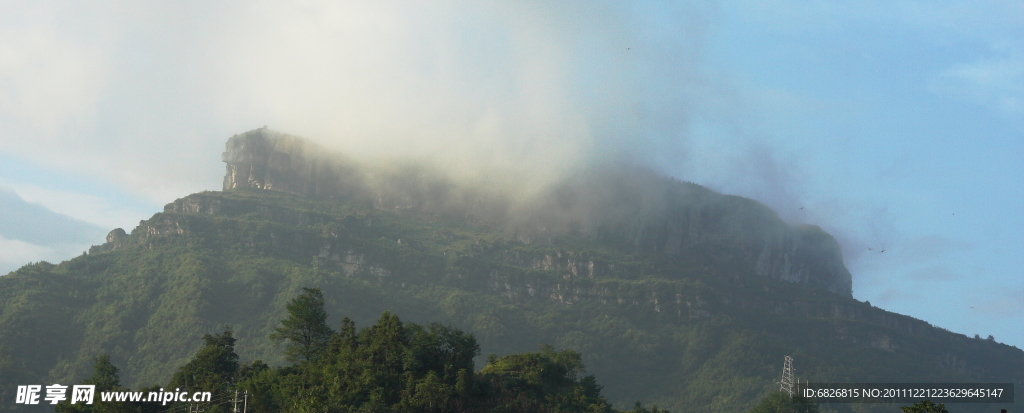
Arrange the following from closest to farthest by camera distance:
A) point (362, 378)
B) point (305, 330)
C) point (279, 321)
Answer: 1. point (362, 378)
2. point (305, 330)
3. point (279, 321)

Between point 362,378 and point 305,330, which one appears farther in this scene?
point 305,330

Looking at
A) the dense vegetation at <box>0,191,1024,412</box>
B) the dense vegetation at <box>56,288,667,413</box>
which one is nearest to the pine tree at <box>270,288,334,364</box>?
the dense vegetation at <box>56,288,667,413</box>

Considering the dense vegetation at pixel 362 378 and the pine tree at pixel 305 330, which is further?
the pine tree at pixel 305 330

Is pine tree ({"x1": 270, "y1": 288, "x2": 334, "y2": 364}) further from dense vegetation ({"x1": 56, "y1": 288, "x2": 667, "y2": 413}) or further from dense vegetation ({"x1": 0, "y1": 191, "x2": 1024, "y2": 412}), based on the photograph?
dense vegetation ({"x1": 0, "y1": 191, "x2": 1024, "y2": 412})

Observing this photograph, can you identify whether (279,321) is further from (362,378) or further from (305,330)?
(362,378)

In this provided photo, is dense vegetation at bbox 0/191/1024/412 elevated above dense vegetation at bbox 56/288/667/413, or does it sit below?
above

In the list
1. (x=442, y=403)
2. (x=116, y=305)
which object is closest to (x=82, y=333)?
(x=116, y=305)

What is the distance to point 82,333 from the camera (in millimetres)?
151000

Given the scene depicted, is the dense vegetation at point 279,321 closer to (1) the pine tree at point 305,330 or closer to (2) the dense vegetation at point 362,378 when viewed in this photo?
(1) the pine tree at point 305,330

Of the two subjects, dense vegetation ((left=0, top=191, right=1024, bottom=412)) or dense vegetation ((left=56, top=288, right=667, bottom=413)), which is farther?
dense vegetation ((left=0, top=191, right=1024, bottom=412))

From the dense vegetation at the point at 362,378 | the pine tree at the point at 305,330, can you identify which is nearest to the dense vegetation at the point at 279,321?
the pine tree at the point at 305,330

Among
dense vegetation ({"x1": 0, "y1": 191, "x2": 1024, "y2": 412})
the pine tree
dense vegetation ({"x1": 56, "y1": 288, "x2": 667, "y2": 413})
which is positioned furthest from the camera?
dense vegetation ({"x1": 0, "y1": 191, "x2": 1024, "y2": 412})

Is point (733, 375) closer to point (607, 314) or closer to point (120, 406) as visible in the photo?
point (607, 314)

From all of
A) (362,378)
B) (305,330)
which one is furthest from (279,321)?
(362,378)
